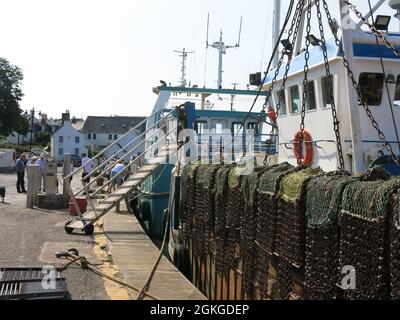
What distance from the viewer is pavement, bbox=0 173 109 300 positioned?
699 centimetres

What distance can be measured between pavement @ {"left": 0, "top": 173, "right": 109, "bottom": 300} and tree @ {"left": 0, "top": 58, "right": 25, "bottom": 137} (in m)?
55.3

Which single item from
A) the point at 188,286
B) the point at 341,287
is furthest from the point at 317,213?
the point at 188,286

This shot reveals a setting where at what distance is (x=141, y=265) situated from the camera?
868 cm

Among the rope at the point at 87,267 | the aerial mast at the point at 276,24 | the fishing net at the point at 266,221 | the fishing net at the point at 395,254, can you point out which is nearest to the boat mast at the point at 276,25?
the aerial mast at the point at 276,24

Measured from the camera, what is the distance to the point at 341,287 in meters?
4.17

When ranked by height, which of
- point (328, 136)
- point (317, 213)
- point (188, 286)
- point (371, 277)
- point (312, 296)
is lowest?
point (188, 286)

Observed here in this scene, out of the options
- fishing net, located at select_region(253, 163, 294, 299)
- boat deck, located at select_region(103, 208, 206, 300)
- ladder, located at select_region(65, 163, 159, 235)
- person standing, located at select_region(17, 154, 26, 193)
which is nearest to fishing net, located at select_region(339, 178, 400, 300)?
fishing net, located at select_region(253, 163, 294, 299)

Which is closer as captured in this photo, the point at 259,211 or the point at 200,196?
the point at 259,211

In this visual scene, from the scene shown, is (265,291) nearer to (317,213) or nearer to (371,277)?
(317,213)

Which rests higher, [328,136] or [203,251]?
[328,136]

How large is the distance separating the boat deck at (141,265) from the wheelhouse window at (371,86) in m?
4.63

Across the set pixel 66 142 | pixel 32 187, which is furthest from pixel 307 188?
pixel 66 142

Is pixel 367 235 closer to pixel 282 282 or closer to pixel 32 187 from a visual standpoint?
pixel 282 282

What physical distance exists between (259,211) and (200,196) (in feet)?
10.0
